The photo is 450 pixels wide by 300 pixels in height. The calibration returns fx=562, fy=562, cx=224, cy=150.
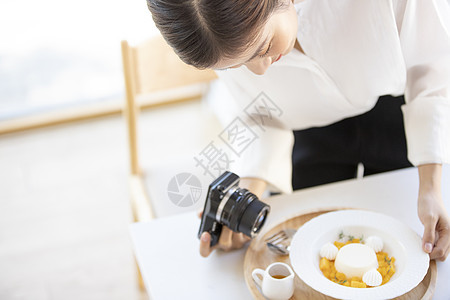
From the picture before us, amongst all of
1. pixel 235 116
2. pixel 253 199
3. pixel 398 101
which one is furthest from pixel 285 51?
pixel 398 101

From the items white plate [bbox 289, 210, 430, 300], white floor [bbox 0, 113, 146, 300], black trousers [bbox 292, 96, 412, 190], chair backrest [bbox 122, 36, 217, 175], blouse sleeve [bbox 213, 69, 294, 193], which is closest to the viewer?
white plate [bbox 289, 210, 430, 300]

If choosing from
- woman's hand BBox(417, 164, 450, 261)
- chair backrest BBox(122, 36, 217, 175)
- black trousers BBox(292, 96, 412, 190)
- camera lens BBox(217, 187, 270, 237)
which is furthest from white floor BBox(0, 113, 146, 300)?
woman's hand BBox(417, 164, 450, 261)

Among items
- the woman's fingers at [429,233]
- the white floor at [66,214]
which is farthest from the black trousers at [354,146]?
the white floor at [66,214]

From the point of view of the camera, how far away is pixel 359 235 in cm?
107

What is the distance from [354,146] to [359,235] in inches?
15.0

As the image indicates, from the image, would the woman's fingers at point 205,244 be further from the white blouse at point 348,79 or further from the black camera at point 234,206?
the white blouse at point 348,79

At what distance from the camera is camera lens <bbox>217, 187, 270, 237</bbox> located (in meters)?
1.00

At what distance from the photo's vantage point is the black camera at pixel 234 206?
100 cm

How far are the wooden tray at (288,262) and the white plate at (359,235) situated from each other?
0.08ft

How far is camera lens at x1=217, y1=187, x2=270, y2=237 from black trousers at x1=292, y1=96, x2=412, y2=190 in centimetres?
47

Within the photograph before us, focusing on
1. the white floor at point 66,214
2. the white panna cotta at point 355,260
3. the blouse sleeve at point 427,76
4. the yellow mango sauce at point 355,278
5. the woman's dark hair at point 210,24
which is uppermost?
the woman's dark hair at point 210,24

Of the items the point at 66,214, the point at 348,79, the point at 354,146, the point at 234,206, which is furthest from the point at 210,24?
the point at 66,214

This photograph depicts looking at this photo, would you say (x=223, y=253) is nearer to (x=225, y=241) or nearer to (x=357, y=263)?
(x=225, y=241)

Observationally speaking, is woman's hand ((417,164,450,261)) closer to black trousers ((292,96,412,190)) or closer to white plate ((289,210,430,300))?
white plate ((289,210,430,300))
